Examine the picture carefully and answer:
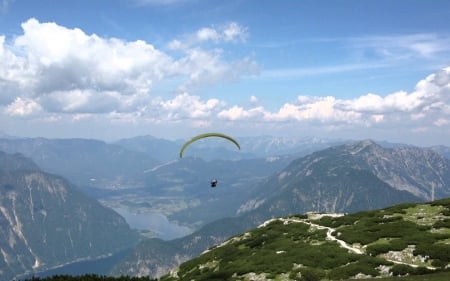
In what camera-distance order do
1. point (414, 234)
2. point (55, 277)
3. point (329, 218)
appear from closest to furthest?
point (55, 277) → point (414, 234) → point (329, 218)

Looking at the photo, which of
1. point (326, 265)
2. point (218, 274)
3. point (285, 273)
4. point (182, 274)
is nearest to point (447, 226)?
point (326, 265)

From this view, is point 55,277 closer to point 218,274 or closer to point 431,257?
point 218,274

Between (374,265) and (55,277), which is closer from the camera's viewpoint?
(55,277)

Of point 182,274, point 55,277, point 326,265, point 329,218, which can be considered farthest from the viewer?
point 329,218

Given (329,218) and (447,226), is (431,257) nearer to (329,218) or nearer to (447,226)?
(447,226)

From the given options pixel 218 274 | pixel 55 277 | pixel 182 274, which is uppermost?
pixel 55 277

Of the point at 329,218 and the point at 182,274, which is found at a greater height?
the point at 329,218

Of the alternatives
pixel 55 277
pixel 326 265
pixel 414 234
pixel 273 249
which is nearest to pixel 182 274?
pixel 273 249
